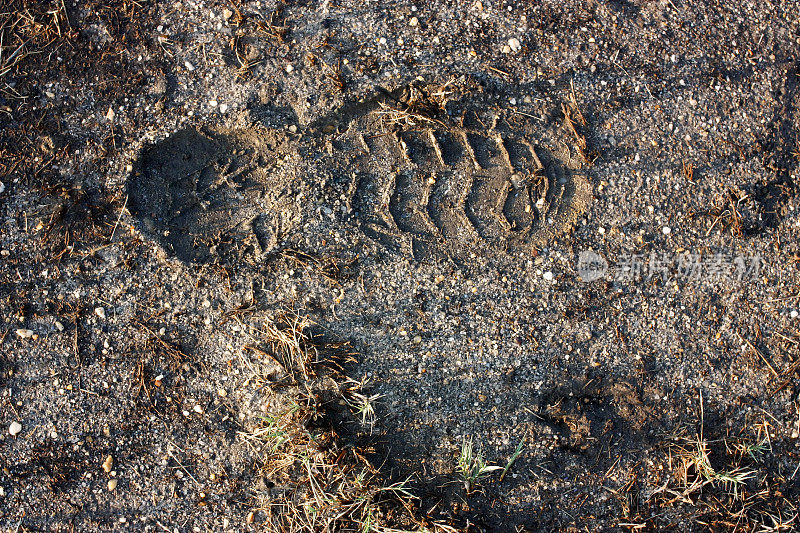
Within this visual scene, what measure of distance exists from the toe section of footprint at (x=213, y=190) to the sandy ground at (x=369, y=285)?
1 centimetres

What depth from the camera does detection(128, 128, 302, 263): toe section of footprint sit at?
2.35 metres

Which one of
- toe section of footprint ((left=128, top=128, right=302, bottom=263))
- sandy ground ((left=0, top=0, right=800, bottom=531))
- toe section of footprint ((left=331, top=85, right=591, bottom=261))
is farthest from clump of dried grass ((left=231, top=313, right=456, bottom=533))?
toe section of footprint ((left=331, top=85, right=591, bottom=261))

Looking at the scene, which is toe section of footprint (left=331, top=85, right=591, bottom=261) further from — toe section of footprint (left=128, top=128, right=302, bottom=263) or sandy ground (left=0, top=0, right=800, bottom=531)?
toe section of footprint (left=128, top=128, right=302, bottom=263)

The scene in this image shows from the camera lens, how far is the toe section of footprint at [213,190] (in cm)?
235

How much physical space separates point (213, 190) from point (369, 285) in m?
0.92

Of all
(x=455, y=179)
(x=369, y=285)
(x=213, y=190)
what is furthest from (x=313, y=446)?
(x=455, y=179)

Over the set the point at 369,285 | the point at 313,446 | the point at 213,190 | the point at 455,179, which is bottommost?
the point at 313,446

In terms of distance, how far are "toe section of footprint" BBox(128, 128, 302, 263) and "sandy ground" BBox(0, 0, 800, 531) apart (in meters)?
0.01

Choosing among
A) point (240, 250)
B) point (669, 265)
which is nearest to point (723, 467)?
point (669, 265)

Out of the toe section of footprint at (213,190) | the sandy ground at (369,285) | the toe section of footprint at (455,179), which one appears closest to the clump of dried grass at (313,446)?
the sandy ground at (369,285)

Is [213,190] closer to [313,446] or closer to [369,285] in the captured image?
[369,285]

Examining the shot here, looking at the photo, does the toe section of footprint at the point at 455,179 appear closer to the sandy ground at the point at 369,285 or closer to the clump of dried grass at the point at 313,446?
the sandy ground at the point at 369,285

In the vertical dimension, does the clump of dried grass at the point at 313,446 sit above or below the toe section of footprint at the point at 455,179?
below

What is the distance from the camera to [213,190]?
2.38 m
